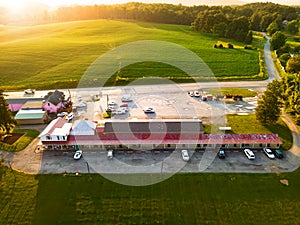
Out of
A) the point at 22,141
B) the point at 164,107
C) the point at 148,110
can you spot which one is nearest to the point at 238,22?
the point at 164,107

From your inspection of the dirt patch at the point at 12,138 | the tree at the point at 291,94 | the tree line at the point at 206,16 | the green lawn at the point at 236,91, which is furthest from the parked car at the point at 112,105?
the tree line at the point at 206,16

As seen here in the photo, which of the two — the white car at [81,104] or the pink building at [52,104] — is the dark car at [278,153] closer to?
the white car at [81,104]

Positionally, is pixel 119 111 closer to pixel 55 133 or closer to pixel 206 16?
pixel 55 133

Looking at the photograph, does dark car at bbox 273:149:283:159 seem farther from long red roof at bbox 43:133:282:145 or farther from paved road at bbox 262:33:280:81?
paved road at bbox 262:33:280:81

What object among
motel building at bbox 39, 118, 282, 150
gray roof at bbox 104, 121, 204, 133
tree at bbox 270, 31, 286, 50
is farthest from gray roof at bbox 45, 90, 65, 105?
tree at bbox 270, 31, 286, 50

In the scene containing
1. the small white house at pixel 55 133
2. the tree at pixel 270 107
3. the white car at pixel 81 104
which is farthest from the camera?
the white car at pixel 81 104

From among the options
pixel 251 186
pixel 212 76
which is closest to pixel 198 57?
pixel 212 76
